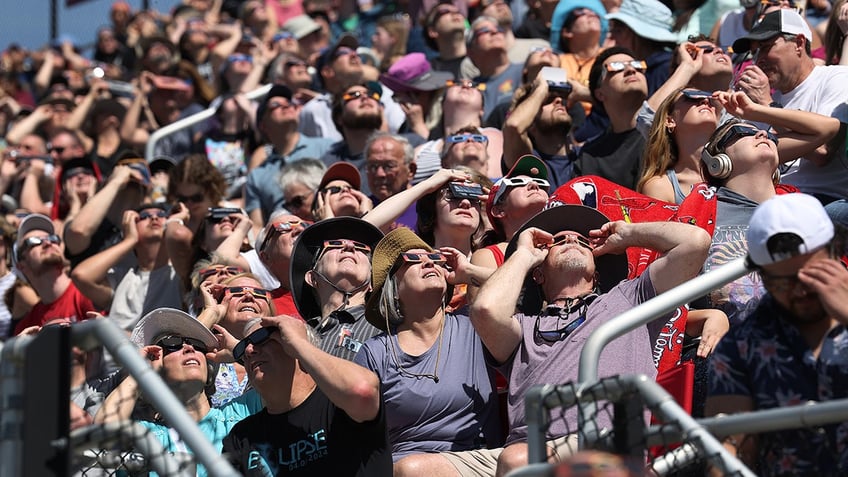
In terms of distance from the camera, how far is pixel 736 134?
6461 mm

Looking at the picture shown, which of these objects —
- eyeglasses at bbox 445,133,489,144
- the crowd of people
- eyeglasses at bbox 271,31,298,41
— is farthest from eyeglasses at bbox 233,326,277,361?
eyeglasses at bbox 271,31,298,41

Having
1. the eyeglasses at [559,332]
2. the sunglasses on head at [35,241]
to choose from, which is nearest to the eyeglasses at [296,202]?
the sunglasses on head at [35,241]

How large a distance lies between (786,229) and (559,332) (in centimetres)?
177

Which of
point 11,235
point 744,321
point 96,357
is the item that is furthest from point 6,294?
point 744,321

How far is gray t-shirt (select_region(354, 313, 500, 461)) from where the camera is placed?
224 inches

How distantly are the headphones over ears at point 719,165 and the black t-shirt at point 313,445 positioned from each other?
220cm

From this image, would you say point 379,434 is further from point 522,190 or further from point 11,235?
point 11,235

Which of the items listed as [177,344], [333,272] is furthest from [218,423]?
[333,272]

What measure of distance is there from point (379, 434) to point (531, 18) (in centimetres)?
712

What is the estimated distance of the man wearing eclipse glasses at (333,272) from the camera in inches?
265

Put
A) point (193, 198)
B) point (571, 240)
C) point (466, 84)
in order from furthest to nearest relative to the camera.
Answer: point (193, 198), point (466, 84), point (571, 240)

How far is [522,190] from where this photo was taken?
6844mm

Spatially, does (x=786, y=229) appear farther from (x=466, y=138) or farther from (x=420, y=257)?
(x=466, y=138)

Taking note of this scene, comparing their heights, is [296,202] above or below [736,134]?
below
